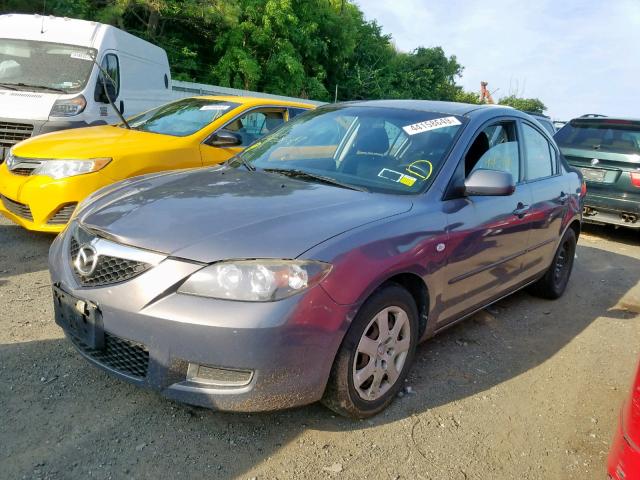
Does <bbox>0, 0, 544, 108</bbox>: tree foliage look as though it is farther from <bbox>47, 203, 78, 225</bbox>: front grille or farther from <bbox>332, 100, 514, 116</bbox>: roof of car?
<bbox>332, 100, 514, 116</bbox>: roof of car

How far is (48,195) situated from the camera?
4660 mm

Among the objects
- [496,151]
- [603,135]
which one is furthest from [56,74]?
[603,135]

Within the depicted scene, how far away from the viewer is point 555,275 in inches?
199

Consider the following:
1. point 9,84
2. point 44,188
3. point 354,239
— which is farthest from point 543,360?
point 9,84

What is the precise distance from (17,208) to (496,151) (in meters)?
3.99

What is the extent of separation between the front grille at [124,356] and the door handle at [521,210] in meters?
2.58

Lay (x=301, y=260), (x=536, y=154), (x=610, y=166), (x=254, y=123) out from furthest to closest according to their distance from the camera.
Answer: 1. (x=610, y=166)
2. (x=254, y=123)
3. (x=536, y=154)
4. (x=301, y=260)

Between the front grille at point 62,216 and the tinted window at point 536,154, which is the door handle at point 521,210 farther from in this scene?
the front grille at point 62,216

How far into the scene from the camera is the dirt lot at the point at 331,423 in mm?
2430

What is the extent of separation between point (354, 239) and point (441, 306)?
36.6 inches

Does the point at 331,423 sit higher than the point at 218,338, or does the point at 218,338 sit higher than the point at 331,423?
the point at 218,338

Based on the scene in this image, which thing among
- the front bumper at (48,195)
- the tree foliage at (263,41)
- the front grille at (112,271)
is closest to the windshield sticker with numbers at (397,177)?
the front grille at (112,271)

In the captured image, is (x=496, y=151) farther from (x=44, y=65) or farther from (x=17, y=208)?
(x=44, y=65)

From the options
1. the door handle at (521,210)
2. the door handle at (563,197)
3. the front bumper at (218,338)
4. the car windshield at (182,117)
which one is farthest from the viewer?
the car windshield at (182,117)
